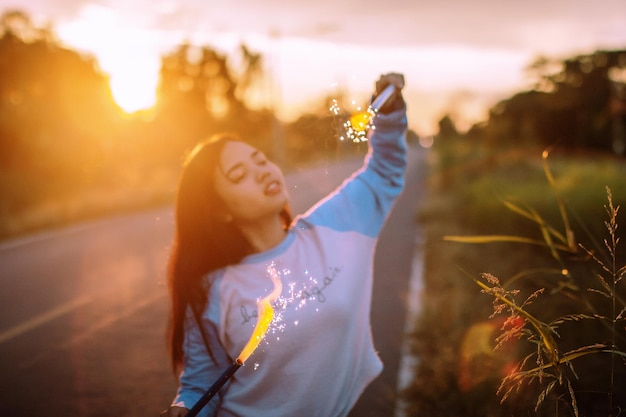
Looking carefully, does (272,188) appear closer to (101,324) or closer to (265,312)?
(265,312)

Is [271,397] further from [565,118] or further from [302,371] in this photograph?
[565,118]

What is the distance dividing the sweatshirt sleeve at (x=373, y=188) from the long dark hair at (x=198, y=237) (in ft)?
1.22

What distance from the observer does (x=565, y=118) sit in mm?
36562

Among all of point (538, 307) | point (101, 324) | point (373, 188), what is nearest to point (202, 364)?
point (373, 188)

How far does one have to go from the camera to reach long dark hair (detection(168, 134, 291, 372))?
2.46 metres

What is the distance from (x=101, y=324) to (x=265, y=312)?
5.34 m

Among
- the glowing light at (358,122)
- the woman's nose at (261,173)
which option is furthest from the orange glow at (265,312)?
the glowing light at (358,122)

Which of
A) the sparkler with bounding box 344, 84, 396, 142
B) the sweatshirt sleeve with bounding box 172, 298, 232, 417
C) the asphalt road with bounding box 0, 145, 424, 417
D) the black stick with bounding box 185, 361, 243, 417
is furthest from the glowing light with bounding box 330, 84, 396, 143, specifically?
the sweatshirt sleeve with bounding box 172, 298, 232, 417

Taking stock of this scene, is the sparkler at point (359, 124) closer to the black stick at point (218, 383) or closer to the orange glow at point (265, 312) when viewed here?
the orange glow at point (265, 312)

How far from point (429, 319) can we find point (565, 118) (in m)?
34.6

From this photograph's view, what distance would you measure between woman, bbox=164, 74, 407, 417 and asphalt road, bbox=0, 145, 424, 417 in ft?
0.70

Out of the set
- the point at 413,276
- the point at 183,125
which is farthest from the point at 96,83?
the point at 413,276

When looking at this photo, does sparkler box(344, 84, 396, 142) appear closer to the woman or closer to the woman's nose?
the woman

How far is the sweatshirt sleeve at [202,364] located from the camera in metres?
2.33
